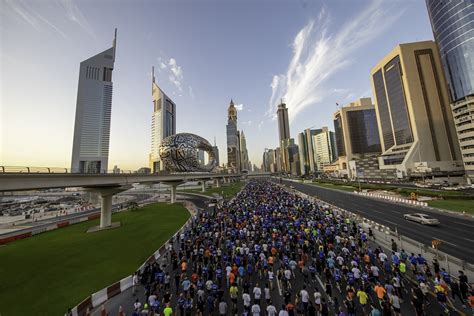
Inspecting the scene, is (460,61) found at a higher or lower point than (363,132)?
higher

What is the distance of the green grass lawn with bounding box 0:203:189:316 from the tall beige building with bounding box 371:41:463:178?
293 ft

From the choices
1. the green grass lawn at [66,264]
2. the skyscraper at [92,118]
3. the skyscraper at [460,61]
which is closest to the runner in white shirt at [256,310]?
the green grass lawn at [66,264]

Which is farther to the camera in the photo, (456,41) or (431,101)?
(431,101)

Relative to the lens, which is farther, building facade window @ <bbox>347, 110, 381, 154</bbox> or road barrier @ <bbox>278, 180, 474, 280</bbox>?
building facade window @ <bbox>347, 110, 381, 154</bbox>

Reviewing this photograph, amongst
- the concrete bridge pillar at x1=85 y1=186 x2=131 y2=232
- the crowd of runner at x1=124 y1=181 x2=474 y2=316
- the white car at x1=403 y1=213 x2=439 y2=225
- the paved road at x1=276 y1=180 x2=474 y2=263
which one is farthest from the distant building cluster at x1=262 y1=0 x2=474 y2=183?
the concrete bridge pillar at x1=85 y1=186 x2=131 y2=232

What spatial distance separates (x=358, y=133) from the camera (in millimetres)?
132375

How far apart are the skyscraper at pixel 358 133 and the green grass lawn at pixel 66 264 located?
439ft

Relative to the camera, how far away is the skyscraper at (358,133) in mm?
129000

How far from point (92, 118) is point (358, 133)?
17715 centimetres

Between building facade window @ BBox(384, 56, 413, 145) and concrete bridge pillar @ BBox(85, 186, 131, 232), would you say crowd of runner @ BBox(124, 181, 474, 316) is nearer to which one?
concrete bridge pillar @ BBox(85, 186, 131, 232)

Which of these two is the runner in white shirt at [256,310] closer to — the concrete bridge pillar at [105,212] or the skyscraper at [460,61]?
the concrete bridge pillar at [105,212]

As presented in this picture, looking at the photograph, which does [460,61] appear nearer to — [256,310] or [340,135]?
[340,135]

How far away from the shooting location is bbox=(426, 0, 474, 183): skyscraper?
5738 centimetres

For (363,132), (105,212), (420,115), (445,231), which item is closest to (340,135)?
(363,132)
